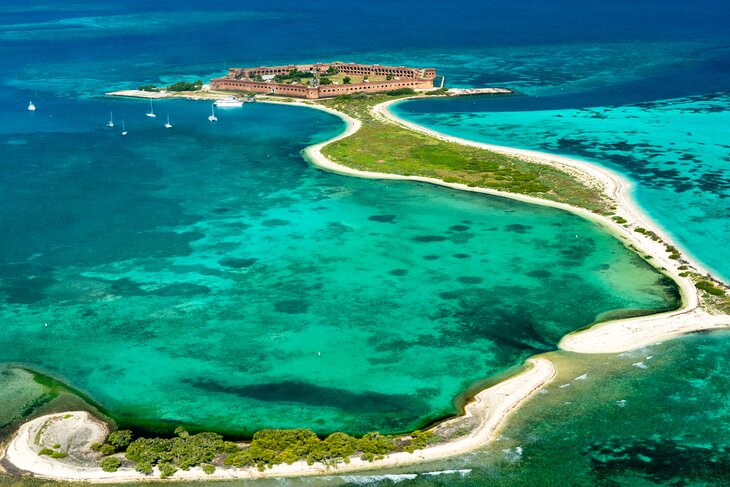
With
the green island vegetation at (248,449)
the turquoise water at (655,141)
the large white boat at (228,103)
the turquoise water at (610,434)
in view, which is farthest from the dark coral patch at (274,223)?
the large white boat at (228,103)

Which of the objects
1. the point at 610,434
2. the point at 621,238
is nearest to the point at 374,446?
the point at 610,434

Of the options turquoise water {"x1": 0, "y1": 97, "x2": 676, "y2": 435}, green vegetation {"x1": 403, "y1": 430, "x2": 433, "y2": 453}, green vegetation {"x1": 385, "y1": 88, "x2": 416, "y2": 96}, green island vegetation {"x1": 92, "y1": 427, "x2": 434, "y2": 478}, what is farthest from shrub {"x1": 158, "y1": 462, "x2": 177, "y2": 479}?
green vegetation {"x1": 385, "y1": 88, "x2": 416, "y2": 96}

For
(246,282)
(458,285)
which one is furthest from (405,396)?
(246,282)

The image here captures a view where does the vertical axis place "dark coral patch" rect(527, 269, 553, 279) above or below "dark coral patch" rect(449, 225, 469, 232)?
below

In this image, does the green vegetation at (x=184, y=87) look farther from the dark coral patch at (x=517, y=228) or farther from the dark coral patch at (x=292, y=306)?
the dark coral patch at (x=292, y=306)

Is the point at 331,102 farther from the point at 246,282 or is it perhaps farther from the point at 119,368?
the point at 119,368

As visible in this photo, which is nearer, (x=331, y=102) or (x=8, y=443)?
(x=8, y=443)

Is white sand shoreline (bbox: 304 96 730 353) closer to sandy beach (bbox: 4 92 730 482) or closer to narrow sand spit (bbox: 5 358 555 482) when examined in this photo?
sandy beach (bbox: 4 92 730 482)
